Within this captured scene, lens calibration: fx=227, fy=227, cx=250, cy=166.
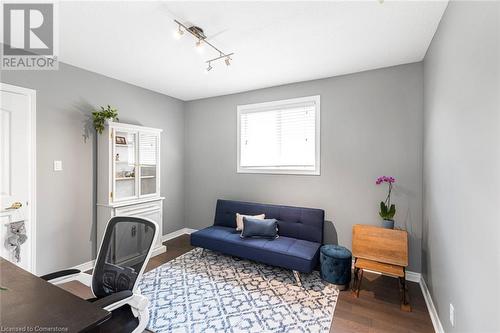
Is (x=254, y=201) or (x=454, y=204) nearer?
(x=454, y=204)

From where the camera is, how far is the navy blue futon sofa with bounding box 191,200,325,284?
261 centimetres

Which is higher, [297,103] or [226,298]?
[297,103]

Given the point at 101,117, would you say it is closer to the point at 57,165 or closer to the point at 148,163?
the point at 57,165

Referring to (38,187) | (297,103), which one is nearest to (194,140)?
(297,103)

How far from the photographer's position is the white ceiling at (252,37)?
180 cm

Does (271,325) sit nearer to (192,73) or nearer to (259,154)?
(259,154)

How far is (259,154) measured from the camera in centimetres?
377

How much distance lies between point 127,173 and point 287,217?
2.38 m

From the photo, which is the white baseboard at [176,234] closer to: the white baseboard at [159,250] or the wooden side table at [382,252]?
the white baseboard at [159,250]

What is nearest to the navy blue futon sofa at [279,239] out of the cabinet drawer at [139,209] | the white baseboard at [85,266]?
the cabinet drawer at [139,209]

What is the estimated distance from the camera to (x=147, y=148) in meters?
3.48

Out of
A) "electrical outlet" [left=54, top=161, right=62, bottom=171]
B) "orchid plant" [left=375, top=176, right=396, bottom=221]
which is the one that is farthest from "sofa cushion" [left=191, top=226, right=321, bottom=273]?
"electrical outlet" [left=54, top=161, right=62, bottom=171]

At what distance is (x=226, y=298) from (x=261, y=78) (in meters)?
2.81

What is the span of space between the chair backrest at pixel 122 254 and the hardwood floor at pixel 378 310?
1.28 meters
